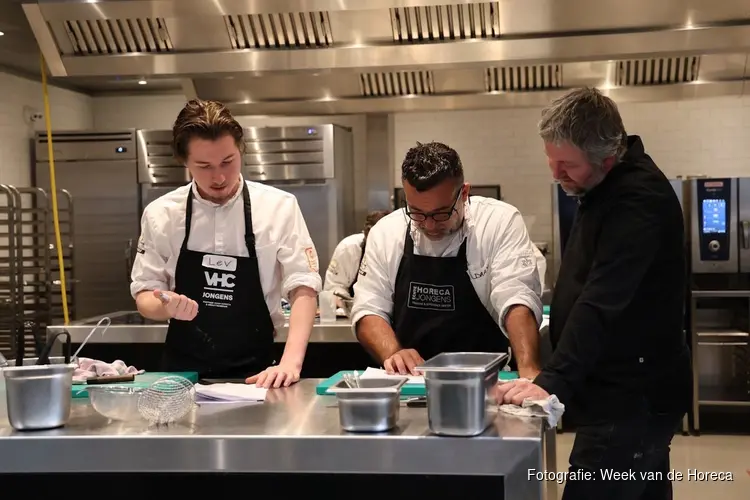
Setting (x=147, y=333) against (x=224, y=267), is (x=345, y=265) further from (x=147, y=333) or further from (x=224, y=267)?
(x=224, y=267)

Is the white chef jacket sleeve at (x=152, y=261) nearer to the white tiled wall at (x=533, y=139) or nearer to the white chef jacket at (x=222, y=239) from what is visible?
the white chef jacket at (x=222, y=239)

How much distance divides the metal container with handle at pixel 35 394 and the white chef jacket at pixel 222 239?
0.80 meters

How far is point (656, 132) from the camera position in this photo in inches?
276

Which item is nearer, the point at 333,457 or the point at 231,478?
the point at 333,457

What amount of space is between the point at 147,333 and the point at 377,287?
6.29 feet

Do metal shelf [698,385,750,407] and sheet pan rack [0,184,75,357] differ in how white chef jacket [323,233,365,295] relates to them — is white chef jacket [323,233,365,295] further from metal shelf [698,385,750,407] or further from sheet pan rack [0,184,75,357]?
metal shelf [698,385,750,407]

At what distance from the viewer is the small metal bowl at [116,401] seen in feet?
5.83

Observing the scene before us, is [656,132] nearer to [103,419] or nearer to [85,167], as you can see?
[85,167]

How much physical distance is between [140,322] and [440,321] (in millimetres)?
2332

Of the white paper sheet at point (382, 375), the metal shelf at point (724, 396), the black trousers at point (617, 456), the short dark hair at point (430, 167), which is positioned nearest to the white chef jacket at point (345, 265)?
the metal shelf at point (724, 396)

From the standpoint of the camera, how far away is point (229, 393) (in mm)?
2057

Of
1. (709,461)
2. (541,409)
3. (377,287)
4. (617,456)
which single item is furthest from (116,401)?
(709,461)

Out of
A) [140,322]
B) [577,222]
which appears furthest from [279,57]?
[577,222]

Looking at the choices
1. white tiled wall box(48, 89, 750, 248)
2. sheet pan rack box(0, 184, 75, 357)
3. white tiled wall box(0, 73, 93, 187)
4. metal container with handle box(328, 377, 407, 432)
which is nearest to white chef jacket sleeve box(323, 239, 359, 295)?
white tiled wall box(48, 89, 750, 248)
